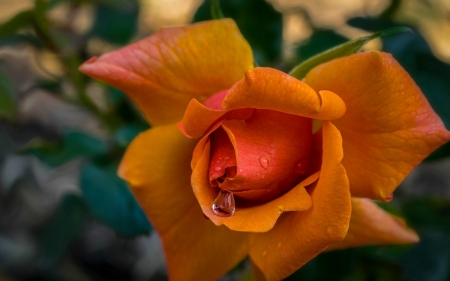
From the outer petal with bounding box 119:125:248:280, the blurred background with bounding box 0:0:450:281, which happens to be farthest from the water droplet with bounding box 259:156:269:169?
the blurred background with bounding box 0:0:450:281

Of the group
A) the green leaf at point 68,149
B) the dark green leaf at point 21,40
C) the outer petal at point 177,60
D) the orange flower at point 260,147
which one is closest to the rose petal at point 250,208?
the orange flower at point 260,147

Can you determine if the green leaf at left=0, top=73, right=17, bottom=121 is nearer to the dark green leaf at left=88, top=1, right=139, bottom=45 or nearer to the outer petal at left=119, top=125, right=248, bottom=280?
the dark green leaf at left=88, top=1, right=139, bottom=45

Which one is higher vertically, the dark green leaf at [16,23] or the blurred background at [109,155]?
the dark green leaf at [16,23]

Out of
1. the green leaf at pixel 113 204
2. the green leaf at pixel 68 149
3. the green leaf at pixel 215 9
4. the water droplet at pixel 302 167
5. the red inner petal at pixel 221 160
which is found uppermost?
the green leaf at pixel 215 9

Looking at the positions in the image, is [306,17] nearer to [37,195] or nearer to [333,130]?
[333,130]

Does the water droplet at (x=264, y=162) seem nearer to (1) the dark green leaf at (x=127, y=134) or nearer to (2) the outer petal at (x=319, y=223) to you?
(2) the outer petal at (x=319, y=223)

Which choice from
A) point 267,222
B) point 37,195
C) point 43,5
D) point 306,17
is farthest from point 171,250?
point 37,195
